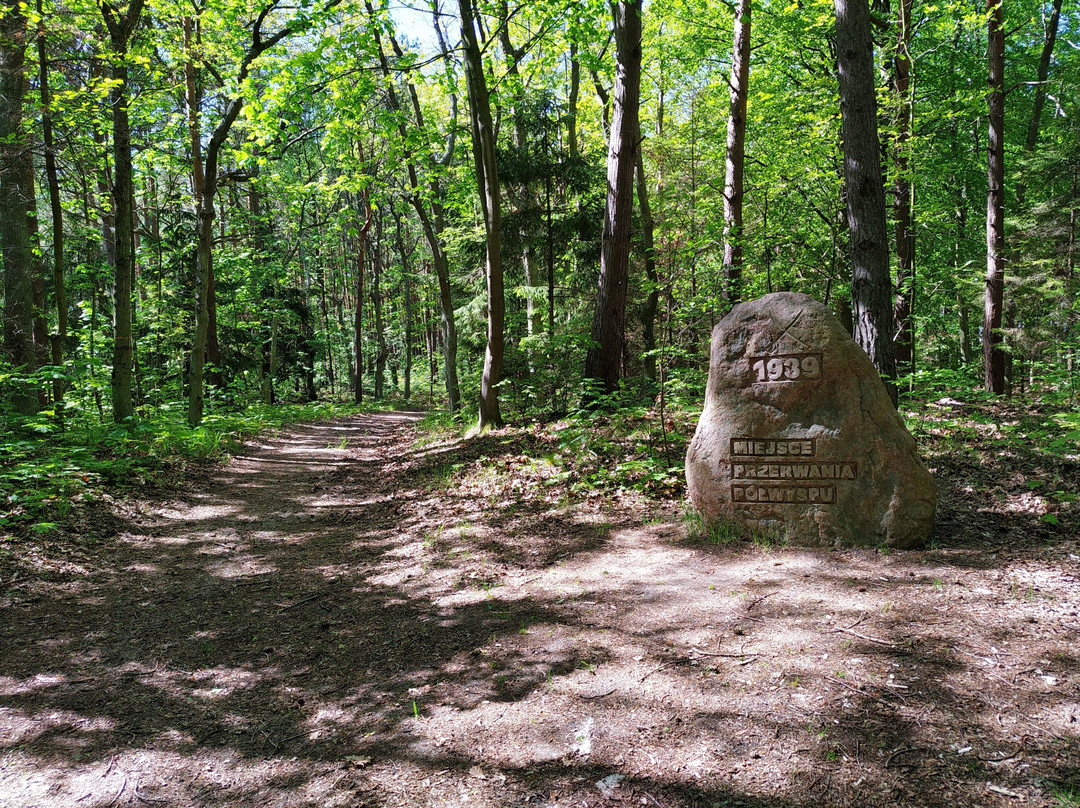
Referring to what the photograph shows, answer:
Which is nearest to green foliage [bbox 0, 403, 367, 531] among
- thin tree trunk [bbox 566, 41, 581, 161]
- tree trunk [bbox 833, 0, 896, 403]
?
tree trunk [bbox 833, 0, 896, 403]

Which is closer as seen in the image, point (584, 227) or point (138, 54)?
point (138, 54)

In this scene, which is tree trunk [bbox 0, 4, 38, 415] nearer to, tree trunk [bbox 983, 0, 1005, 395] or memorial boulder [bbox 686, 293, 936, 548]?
memorial boulder [bbox 686, 293, 936, 548]

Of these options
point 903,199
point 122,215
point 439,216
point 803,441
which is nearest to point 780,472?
point 803,441

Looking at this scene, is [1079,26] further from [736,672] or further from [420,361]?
[420,361]

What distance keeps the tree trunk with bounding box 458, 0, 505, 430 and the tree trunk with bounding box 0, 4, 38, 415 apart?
22.1 feet

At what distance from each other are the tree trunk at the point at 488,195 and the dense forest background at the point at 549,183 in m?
0.05

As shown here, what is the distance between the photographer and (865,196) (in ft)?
21.4

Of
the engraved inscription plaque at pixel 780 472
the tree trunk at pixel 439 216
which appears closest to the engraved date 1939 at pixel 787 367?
the engraved inscription plaque at pixel 780 472

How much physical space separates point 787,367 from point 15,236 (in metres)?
11.4

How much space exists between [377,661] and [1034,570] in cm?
464

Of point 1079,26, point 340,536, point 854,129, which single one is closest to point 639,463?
point 340,536

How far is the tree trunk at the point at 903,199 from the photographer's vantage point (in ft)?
27.9

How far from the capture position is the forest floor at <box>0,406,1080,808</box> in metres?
2.48

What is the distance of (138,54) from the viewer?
9023 mm
